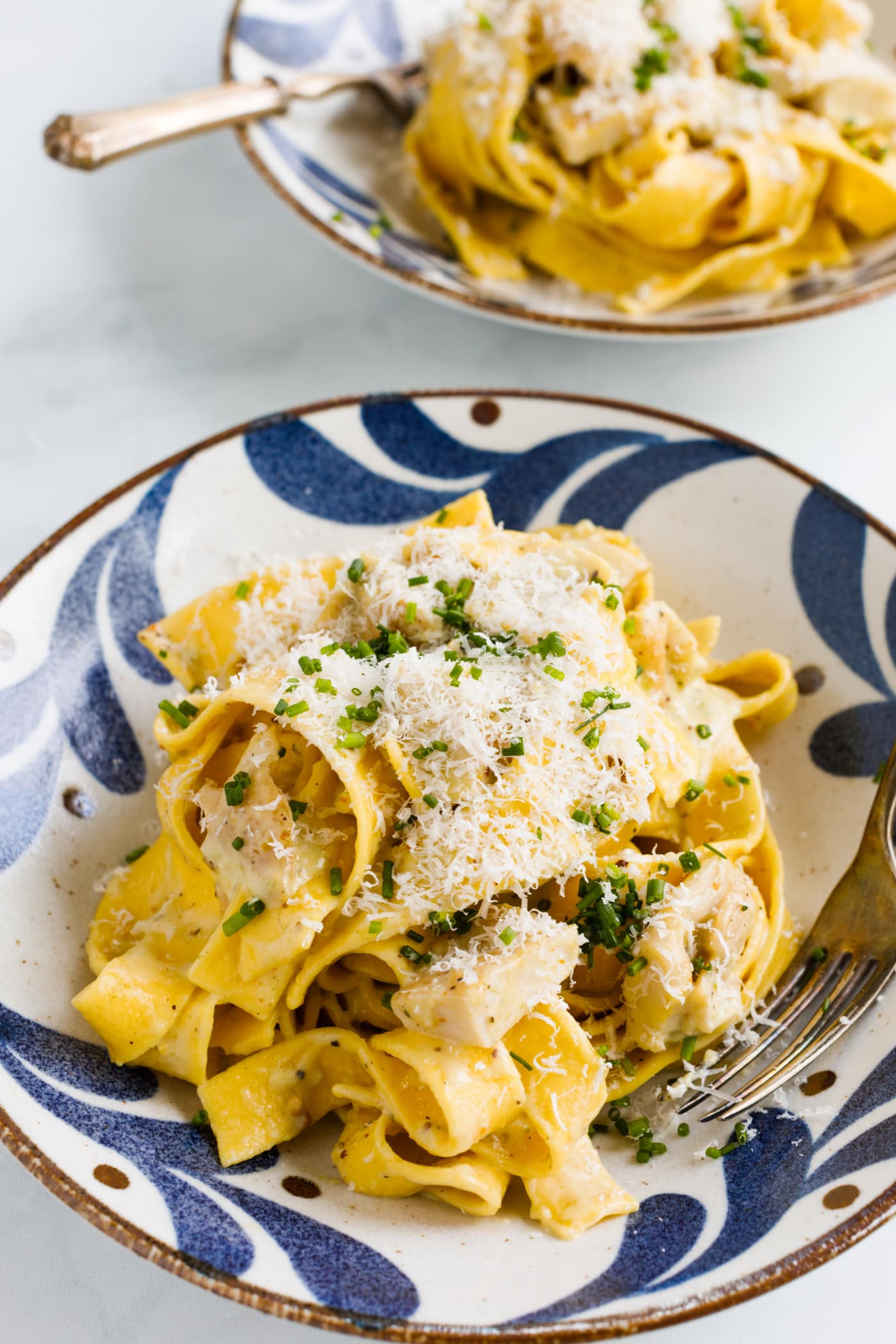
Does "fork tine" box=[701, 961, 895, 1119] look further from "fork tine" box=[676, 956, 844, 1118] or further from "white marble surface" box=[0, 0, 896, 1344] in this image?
"white marble surface" box=[0, 0, 896, 1344]

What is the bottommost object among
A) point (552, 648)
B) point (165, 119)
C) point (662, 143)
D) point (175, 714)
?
point (175, 714)

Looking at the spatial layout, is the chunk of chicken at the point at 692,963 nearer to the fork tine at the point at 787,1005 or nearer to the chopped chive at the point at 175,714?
the fork tine at the point at 787,1005

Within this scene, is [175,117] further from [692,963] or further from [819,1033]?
[819,1033]

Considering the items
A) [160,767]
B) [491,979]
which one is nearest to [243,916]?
[491,979]

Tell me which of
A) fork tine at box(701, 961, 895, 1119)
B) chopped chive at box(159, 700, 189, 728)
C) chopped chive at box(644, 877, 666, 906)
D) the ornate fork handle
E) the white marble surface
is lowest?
fork tine at box(701, 961, 895, 1119)

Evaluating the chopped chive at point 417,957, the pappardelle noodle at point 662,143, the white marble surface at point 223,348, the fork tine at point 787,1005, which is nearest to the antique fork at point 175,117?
the pappardelle noodle at point 662,143

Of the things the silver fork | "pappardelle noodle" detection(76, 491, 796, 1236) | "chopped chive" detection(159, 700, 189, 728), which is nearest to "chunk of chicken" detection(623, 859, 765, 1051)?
"pappardelle noodle" detection(76, 491, 796, 1236)
